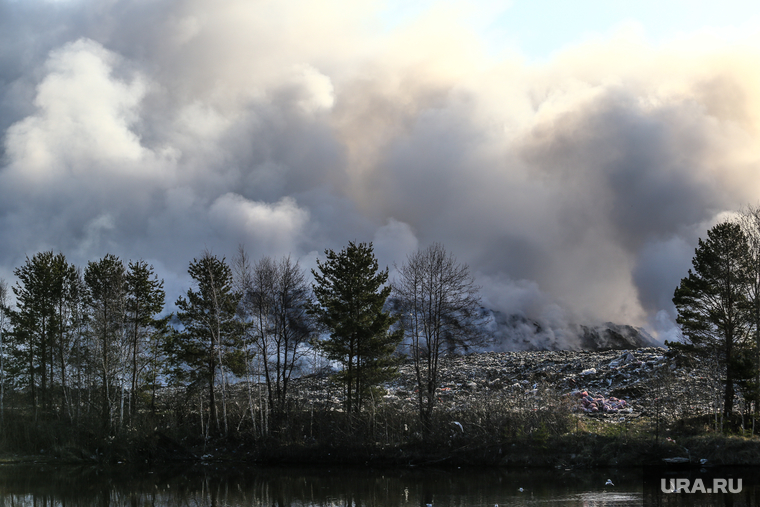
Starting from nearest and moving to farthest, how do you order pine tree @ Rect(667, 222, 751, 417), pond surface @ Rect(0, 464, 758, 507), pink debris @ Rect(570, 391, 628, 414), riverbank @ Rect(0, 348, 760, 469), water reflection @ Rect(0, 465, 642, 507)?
pond surface @ Rect(0, 464, 758, 507) < water reflection @ Rect(0, 465, 642, 507) < riverbank @ Rect(0, 348, 760, 469) < pine tree @ Rect(667, 222, 751, 417) < pink debris @ Rect(570, 391, 628, 414)

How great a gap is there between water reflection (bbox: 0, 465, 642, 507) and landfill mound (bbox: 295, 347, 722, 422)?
627 cm

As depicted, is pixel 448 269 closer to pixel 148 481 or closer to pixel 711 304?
pixel 711 304

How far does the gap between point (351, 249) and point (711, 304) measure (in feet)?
71.7

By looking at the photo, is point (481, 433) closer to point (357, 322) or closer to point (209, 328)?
point (357, 322)

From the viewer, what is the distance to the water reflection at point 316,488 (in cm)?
2072

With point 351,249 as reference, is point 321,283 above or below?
below

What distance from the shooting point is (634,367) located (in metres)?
43.1

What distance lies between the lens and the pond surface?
20.1 meters

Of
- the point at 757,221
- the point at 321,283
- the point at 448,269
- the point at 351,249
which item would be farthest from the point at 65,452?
the point at 757,221

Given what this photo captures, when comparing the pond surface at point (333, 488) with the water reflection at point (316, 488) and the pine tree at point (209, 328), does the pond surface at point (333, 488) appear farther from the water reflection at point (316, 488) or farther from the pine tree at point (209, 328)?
the pine tree at point (209, 328)

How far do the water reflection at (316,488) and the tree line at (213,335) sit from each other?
527 centimetres

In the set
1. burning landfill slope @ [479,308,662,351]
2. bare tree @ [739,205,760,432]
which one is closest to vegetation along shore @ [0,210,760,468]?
bare tree @ [739,205,760,432]

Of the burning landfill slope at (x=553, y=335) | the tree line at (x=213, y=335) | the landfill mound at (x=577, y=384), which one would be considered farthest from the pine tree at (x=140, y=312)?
the burning landfill slope at (x=553, y=335)

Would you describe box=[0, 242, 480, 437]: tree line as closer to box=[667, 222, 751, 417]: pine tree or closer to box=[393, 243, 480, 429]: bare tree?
box=[393, 243, 480, 429]: bare tree
